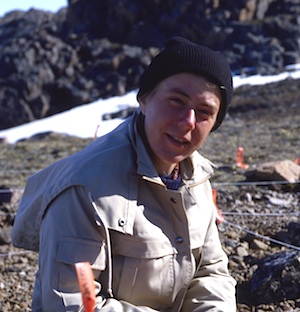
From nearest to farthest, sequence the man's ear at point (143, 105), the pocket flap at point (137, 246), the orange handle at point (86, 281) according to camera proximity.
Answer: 1. the orange handle at point (86, 281)
2. the pocket flap at point (137, 246)
3. the man's ear at point (143, 105)

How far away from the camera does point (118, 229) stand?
2416 millimetres

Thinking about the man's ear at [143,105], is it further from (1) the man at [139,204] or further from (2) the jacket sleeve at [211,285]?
(2) the jacket sleeve at [211,285]

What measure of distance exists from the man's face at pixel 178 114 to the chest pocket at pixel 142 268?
36 cm

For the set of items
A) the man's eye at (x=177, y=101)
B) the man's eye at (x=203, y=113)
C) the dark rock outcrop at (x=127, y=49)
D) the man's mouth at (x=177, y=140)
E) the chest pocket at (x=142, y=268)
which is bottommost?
the dark rock outcrop at (x=127, y=49)

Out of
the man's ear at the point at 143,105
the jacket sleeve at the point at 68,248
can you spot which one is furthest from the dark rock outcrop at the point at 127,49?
the jacket sleeve at the point at 68,248

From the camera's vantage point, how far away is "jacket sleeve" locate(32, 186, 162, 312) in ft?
7.66

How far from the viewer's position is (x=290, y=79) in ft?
104

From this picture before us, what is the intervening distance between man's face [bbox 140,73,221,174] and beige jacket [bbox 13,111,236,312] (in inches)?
3.4

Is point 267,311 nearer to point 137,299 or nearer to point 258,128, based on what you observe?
point 137,299

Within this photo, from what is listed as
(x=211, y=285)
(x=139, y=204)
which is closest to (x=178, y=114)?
(x=139, y=204)

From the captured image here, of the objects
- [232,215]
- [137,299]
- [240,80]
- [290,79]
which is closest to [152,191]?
[137,299]

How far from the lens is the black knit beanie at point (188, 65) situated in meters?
2.53

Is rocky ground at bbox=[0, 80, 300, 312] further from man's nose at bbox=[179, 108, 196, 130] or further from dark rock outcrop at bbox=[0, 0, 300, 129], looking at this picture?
dark rock outcrop at bbox=[0, 0, 300, 129]

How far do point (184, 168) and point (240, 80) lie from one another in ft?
107
